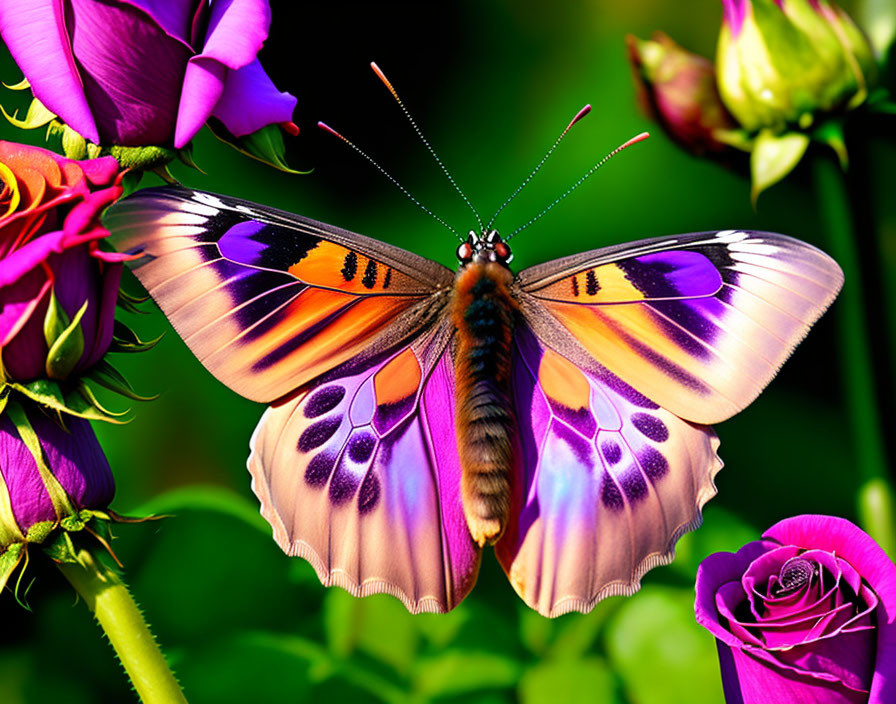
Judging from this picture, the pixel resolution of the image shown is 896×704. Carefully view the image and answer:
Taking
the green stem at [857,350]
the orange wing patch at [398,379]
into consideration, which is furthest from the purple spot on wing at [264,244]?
the green stem at [857,350]

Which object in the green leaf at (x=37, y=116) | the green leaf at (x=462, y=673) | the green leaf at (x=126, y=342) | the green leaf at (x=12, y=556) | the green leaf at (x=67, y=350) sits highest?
the green leaf at (x=37, y=116)

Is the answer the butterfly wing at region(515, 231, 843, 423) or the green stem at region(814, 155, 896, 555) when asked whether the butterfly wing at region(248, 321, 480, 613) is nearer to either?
the butterfly wing at region(515, 231, 843, 423)

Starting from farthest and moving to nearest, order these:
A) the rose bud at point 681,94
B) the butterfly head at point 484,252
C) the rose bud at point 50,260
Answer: the rose bud at point 681,94 → the butterfly head at point 484,252 → the rose bud at point 50,260

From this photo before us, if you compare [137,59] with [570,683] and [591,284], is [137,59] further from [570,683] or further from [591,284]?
[570,683]

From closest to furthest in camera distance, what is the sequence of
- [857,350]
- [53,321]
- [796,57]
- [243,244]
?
[53,321] < [243,244] < [796,57] < [857,350]

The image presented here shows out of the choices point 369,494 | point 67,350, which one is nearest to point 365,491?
point 369,494

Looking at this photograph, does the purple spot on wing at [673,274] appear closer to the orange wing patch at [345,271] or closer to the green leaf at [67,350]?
the orange wing patch at [345,271]


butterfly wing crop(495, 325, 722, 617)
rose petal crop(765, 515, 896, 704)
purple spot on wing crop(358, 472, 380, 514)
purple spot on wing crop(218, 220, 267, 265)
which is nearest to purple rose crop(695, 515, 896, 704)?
rose petal crop(765, 515, 896, 704)

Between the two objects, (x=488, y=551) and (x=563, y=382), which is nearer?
(x=563, y=382)
